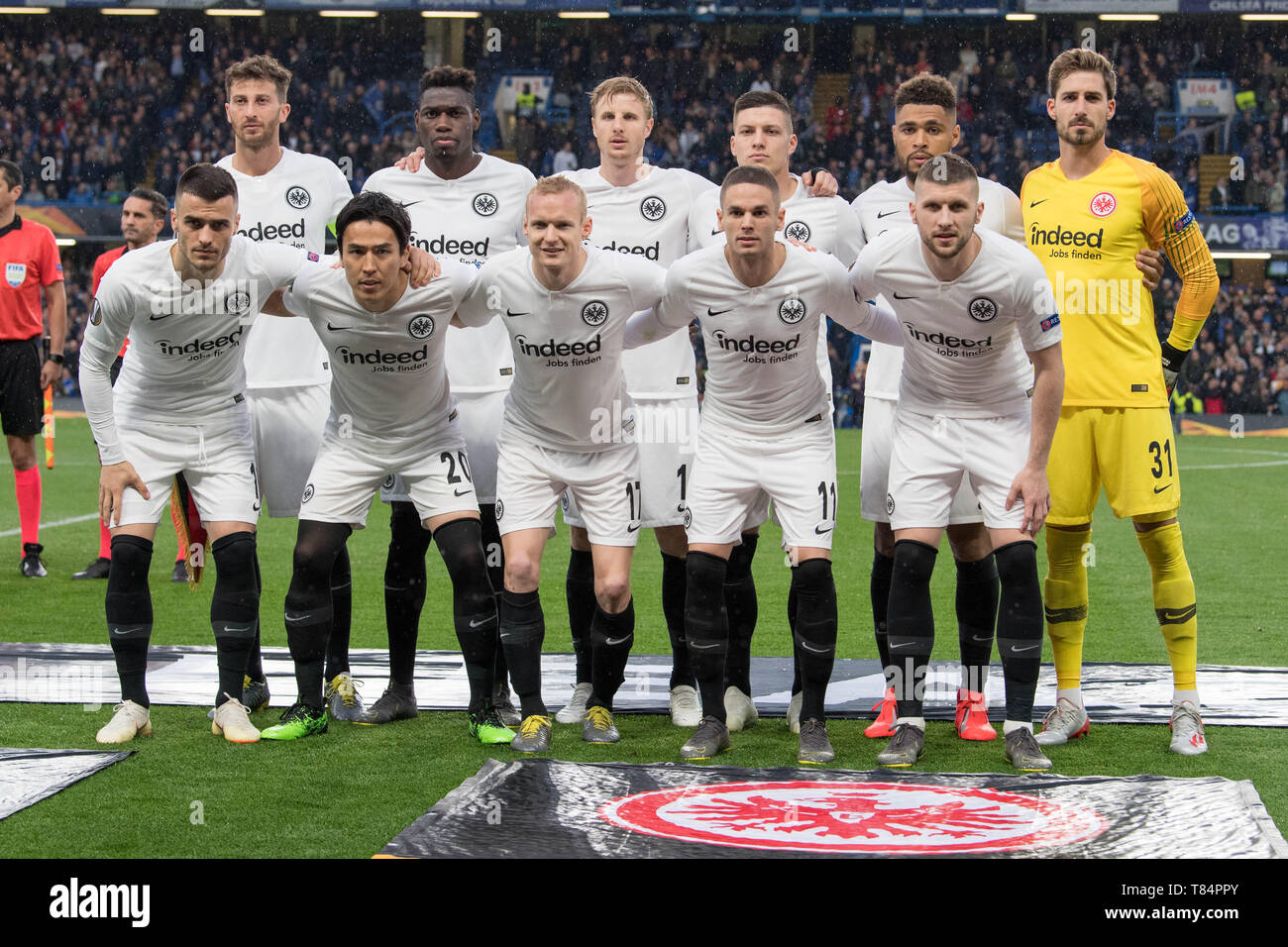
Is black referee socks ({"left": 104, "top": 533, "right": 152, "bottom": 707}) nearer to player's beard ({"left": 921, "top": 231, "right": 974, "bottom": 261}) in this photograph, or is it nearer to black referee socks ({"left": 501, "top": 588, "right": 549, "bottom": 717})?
black referee socks ({"left": 501, "top": 588, "right": 549, "bottom": 717})

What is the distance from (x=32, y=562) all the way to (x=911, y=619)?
6.36 meters

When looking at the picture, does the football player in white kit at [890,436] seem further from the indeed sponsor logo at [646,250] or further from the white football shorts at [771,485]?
the indeed sponsor logo at [646,250]

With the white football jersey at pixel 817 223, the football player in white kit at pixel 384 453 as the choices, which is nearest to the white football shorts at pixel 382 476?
the football player in white kit at pixel 384 453

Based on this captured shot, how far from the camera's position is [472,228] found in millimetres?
5859

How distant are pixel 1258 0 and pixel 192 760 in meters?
26.5

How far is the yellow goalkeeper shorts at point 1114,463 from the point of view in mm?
5168

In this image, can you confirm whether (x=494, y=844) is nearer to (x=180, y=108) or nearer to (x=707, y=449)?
(x=707, y=449)

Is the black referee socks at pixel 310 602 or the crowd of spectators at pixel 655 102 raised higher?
the crowd of spectators at pixel 655 102

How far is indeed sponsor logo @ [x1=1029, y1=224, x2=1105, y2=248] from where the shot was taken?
5281mm

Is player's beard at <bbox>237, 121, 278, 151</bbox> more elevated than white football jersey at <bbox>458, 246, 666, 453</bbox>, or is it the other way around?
player's beard at <bbox>237, 121, 278, 151</bbox>

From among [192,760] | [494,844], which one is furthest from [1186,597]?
[192,760]

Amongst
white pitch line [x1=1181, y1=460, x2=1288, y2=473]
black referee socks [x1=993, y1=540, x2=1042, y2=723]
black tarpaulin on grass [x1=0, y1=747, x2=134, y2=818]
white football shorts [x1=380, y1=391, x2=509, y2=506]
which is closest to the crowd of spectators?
white pitch line [x1=1181, y1=460, x2=1288, y2=473]

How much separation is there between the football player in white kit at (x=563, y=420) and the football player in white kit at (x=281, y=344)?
38.4 inches

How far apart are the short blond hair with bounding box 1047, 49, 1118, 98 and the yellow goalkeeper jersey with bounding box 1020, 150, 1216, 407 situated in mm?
280
